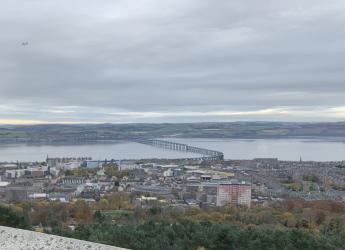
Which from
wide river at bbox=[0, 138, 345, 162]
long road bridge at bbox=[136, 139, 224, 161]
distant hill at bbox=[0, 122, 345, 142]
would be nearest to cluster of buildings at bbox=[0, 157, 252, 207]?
long road bridge at bbox=[136, 139, 224, 161]

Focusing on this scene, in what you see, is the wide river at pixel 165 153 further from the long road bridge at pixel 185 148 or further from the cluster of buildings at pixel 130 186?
the cluster of buildings at pixel 130 186

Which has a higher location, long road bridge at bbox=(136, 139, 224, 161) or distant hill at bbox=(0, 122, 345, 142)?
distant hill at bbox=(0, 122, 345, 142)

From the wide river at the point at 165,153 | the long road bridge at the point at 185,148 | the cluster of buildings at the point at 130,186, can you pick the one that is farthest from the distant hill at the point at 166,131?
the cluster of buildings at the point at 130,186

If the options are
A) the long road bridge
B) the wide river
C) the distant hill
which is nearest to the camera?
the wide river

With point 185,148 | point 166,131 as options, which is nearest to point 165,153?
point 185,148

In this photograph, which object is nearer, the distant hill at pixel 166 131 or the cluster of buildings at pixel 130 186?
the cluster of buildings at pixel 130 186

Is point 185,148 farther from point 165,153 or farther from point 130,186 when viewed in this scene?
point 130,186

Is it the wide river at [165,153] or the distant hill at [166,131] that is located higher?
the distant hill at [166,131]

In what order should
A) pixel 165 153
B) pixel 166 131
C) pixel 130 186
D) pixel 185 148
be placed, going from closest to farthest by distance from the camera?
pixel 130 186 → pixel 165 153 → pixel 185 148 → pixel 166 131

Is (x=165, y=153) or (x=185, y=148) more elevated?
(x=185, y=148)

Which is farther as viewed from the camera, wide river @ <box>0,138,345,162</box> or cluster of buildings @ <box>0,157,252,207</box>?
wide river @ <box>0,138,345,162</box>

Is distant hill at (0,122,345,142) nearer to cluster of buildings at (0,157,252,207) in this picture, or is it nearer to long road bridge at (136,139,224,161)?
long road bridge at (136,139,224,161)

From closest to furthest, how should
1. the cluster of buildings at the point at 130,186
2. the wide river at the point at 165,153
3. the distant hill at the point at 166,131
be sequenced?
the cluster of buildings at the point at 130,186, the wide river at the point at 165,153, the distant hill at the point at 166,131
